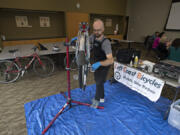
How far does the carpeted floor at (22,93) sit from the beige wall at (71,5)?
2986 millimetres

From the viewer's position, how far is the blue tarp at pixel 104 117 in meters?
1.69

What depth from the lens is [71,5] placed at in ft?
18.8

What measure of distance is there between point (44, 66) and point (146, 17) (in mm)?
8066

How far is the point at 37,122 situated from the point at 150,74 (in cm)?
203

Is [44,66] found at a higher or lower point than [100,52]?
lower

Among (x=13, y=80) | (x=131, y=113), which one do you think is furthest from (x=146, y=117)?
(x=13, y=80)

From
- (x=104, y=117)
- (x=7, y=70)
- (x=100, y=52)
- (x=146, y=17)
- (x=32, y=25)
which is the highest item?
(x=146, y=17)

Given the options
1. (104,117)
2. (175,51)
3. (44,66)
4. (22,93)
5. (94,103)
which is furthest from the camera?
(44,66)

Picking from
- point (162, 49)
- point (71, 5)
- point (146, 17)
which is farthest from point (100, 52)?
point (146, 17)

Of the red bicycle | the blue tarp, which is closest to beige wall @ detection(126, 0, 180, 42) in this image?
the blue tarp

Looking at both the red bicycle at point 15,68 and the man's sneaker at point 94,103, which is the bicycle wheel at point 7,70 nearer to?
the red bicycle at point 15,68

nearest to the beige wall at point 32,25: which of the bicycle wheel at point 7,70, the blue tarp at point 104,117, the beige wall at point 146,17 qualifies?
the bicycle wheel at point 7,70

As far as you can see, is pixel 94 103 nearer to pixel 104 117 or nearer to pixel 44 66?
pixel 104 117

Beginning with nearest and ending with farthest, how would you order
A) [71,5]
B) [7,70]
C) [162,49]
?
1. [7,70]
2. [162,49]
3. [71,5]
